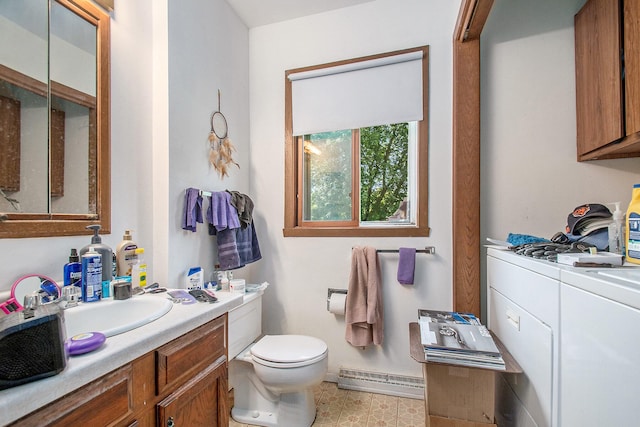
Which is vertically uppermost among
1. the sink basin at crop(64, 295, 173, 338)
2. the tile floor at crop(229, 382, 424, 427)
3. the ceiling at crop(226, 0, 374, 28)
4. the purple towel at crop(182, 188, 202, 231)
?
the ceiling at crop(226, 0, 374, 28)

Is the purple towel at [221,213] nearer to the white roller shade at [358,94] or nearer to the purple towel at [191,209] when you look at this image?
the purple towel at [191,209]

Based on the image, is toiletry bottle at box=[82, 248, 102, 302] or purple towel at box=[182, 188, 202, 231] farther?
purple towel at box=[182, 188, 202, 231]

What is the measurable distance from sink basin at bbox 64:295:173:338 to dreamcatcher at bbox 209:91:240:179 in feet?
3.17

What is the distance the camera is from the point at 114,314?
99cm

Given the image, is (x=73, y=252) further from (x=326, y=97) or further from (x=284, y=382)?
(x=326, y=97)

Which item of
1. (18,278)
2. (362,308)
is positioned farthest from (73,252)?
(362,308)

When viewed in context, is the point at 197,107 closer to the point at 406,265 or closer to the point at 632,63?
the point at 406,265

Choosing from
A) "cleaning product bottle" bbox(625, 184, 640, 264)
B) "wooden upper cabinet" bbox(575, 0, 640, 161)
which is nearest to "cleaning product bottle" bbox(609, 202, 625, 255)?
"cleaning product bottle" bbox(625, 184, 640, 264)

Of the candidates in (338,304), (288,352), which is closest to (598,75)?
(338,304)

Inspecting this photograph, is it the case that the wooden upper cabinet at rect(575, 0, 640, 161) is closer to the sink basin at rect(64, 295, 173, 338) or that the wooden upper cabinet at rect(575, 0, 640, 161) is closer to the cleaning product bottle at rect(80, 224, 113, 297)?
the sink basin at rect(64, 295, 173, 338)

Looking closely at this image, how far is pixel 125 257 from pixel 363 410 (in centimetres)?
158

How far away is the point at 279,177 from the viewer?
7.06 feet

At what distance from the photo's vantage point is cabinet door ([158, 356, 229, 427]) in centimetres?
84

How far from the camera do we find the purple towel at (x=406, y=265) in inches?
69.4
